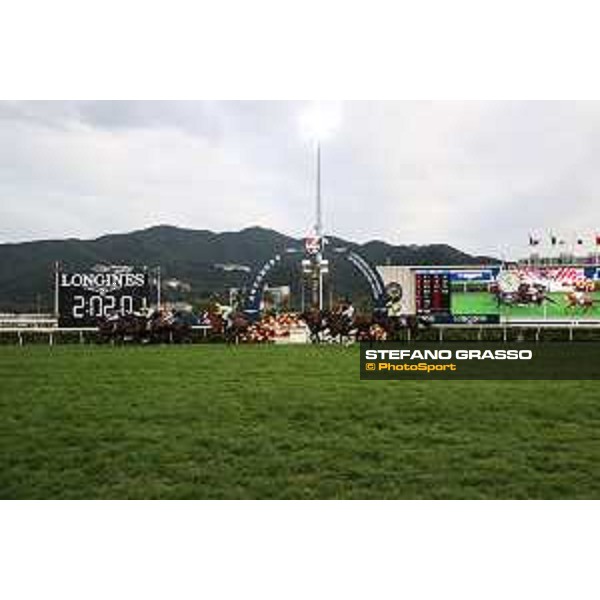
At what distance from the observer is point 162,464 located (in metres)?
5.45

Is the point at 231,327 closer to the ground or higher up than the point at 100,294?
closer to the ground

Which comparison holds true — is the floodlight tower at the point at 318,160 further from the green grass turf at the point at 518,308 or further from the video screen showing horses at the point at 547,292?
the video screen showing horses at the point at 547,292

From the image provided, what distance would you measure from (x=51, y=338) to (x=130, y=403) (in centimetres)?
61

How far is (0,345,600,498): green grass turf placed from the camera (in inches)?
213

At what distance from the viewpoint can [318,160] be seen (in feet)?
18.3

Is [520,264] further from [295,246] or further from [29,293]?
[29,293]

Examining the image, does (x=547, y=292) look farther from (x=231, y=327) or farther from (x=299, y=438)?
(x=231, y=327)

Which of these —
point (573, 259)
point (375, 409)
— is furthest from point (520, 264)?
point (375, 409)

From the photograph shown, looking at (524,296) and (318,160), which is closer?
(318,160)

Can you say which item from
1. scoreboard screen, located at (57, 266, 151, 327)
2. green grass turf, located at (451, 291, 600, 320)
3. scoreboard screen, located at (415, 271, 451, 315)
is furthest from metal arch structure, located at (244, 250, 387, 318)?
scoreboard screen, located at (57, 266, 151, 327)

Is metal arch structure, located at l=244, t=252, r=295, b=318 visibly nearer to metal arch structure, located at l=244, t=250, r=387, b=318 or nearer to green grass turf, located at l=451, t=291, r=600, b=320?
metal arch structure, located at l=244, t=250, r=387, b=318

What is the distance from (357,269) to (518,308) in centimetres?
76

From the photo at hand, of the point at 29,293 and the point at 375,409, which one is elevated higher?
the point at 29,293

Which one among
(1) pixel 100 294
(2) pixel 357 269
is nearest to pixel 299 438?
(2) pixel 357 269
